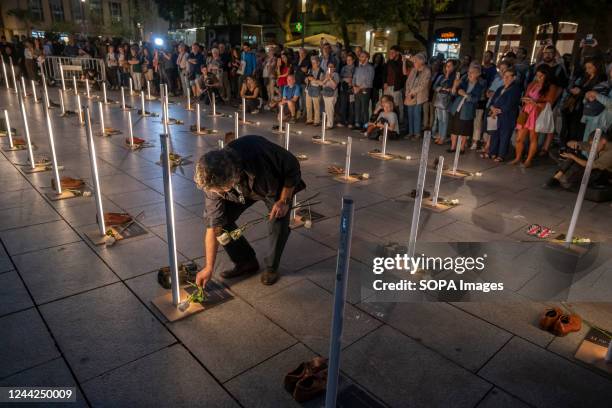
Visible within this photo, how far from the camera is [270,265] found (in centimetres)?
433

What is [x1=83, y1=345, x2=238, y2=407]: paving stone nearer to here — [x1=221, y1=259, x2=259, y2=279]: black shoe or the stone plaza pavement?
the stone plaza pavement

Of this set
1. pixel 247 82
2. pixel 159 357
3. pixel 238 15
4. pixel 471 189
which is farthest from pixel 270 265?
pixel 238 15

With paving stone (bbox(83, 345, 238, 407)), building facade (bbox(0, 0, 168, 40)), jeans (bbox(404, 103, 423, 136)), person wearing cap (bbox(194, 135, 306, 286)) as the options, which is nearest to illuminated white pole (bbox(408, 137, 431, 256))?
person wearing cap (bbox(194, 135, 306, 286))

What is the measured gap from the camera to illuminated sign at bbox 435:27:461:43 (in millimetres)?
30016

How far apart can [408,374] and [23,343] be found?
2.97 meters

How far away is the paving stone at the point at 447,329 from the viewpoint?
3432 millimetres

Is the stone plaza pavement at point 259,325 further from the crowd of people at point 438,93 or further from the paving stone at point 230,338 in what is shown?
the crowd of people at point 438,93

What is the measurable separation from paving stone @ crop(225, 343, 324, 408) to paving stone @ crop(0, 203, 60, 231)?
3986 millimetres

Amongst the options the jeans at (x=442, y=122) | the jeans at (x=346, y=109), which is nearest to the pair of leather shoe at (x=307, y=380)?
the jeans at (x=442, y=122)

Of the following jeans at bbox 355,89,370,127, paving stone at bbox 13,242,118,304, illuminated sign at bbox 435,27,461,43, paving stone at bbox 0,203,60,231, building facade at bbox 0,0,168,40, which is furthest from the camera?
building facade at bbox 0,0,168,40

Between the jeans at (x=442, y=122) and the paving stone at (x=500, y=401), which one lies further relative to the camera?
the jeans at (x=442, y=122)

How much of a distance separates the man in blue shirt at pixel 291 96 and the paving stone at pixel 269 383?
1100 centimetres

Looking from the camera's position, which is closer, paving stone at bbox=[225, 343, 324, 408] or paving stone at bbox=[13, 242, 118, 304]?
paving stone at bbox=[225, 343, 324, 408]

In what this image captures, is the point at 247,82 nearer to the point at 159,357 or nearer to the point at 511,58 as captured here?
the point at 511,58
